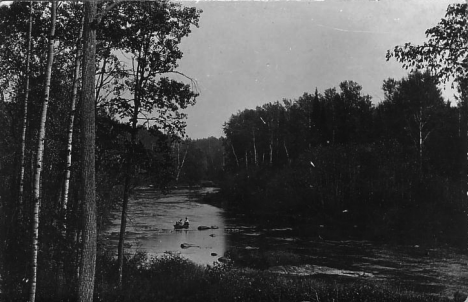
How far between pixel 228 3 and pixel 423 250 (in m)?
16.5

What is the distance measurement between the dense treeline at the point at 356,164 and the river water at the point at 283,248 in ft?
8.35

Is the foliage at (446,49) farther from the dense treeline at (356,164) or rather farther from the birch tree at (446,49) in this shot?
the dense treeline at (356,164)

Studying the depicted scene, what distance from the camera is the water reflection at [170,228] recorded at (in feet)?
61.8

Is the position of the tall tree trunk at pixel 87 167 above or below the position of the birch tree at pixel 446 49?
below

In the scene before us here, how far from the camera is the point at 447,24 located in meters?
8.62

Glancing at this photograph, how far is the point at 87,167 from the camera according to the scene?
7520 millimetres

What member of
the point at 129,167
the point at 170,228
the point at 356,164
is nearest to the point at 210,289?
the point at 129,167

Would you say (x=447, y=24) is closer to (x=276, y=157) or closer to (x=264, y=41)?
(x=264, y=41)

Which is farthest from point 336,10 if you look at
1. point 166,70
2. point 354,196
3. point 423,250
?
point 354,196

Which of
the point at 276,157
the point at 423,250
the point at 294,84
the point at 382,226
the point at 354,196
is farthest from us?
the point at 276,157

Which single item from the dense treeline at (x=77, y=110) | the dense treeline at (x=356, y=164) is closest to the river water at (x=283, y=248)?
the dense treeline at (x=356, y=164)

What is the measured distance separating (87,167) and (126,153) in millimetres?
5636

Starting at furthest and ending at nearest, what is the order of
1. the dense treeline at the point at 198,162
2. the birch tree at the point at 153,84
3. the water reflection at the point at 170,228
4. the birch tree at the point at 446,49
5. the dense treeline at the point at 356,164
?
the dense treeline at the point at 356,164
the water reflection at the point at 170,228
the dense treeline at the point at 198,162
the birch tree at the point at 153,84
the birch tree at the point at 446,49

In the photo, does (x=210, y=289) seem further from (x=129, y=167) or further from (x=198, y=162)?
(x=198, y=162)
